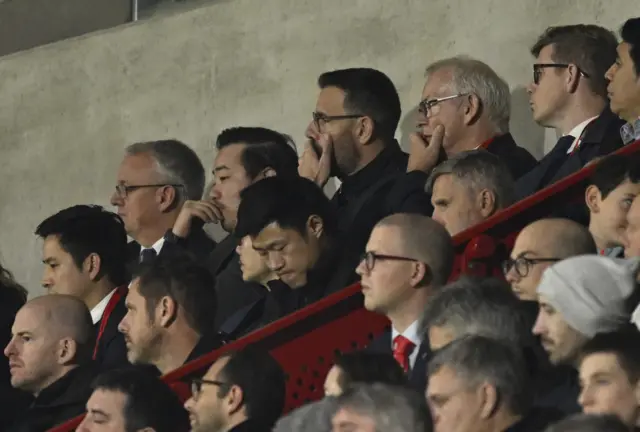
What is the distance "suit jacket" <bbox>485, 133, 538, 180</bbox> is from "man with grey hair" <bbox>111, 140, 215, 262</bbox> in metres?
1.32

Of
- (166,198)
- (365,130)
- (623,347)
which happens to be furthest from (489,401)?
(166,198)

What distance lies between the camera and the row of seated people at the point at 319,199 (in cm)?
688

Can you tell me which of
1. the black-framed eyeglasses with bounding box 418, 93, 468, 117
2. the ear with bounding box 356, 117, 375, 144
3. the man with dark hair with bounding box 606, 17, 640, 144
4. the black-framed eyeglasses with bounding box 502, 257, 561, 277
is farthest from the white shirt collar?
the black-framed eyeglasses with bounding box 502, 257, 561, 277

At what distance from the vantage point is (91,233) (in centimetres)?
812

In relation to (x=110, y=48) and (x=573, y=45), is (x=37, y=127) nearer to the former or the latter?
(x=110, y=48)

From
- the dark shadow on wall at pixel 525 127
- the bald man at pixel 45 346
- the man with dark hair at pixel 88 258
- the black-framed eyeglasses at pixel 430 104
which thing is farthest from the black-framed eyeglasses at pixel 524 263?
the dark shadow on wall at pixel 525 127

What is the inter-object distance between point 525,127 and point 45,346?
2266 millimetres

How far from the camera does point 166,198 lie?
27.5ft

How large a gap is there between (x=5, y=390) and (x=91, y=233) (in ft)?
2.37

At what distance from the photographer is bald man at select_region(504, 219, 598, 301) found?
20.1 ft

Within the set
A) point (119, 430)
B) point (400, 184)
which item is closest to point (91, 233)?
point (400, 184)

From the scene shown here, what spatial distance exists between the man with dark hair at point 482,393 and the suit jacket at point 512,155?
2.15m

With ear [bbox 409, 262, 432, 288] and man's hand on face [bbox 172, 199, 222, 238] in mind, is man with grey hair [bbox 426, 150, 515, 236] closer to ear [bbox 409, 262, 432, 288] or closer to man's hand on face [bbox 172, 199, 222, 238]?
ear [bbox 409, 262, 432, 288]

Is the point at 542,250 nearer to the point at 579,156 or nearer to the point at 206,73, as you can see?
the point at 579,156
